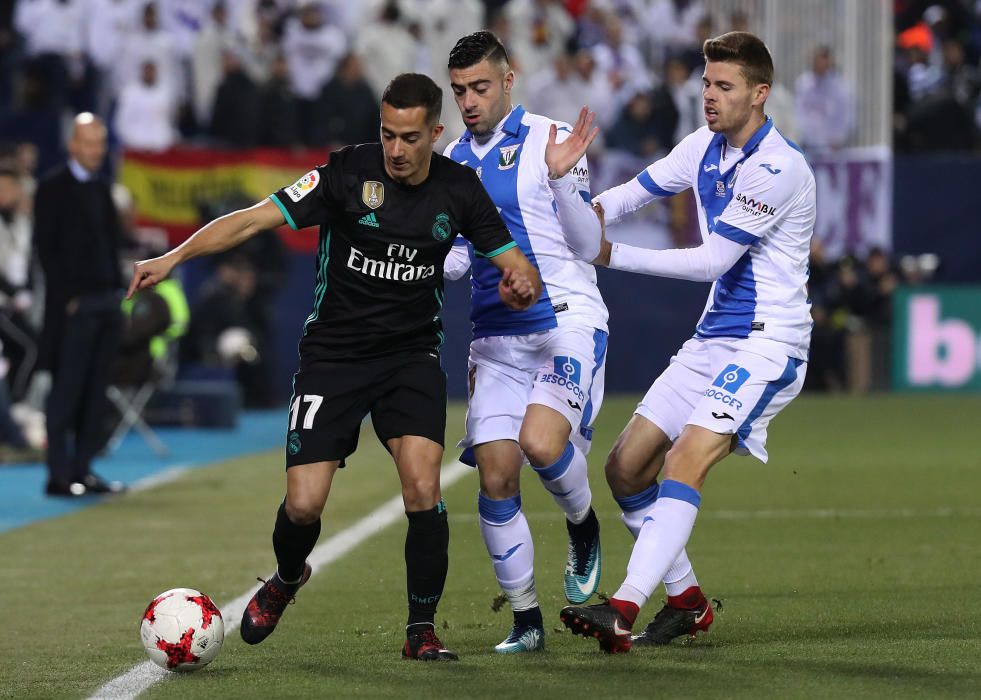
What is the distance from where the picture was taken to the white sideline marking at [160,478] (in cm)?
1243

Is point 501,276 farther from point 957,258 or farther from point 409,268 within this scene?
point 957,258

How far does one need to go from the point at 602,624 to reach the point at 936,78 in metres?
17.6

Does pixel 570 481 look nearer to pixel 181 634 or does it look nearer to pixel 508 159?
pixel 508 159

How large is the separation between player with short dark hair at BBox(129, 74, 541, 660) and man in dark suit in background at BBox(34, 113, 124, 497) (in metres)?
5.75

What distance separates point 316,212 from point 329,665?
1514 mm

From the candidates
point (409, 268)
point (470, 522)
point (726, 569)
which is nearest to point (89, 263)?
point (470, 522)

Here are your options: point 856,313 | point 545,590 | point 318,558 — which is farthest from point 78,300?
point 856,313

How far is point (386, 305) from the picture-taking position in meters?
6.05

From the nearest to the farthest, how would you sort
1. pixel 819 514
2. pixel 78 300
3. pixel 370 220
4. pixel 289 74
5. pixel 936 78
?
pixel 370 220 < pixel 819 514 < pixel 78 300 < pixel 289 74 < pixel 936 78

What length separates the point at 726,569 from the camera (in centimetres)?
819

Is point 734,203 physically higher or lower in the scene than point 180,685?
higher

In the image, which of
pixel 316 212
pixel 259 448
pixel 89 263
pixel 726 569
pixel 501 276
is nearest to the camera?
pixel 316 212

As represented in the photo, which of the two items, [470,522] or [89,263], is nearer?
[470,522]

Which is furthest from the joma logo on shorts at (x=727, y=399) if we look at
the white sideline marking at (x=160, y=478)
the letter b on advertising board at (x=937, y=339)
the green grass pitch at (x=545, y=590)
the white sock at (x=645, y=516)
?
the letter b on advertising board at (x=937, y=339)
